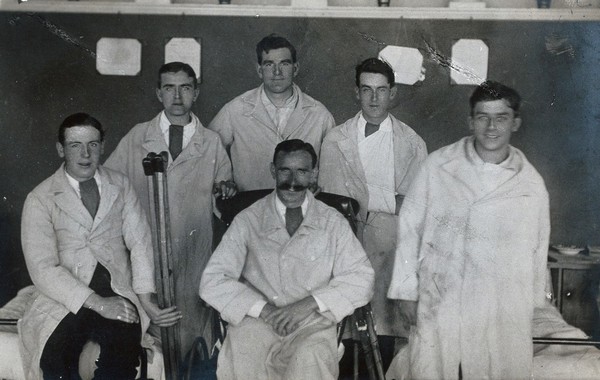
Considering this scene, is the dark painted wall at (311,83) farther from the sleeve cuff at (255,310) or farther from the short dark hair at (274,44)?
the sleeve cuff at (255,310)

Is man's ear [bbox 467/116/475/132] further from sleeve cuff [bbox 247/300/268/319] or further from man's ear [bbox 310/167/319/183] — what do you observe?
sleeve cuff [bbox 247/300/268/319]

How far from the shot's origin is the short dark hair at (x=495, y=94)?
2.58m

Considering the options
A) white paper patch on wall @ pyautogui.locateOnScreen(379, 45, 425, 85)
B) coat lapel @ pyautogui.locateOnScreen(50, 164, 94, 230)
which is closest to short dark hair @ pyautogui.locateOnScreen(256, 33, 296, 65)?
white paper patch on wall @ pyautogui.locateOnScreen(379, 45, 425, 85)

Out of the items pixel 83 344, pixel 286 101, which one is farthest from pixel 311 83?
pixel 83 344

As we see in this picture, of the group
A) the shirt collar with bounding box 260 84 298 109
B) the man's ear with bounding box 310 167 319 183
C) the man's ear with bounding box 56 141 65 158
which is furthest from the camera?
the shirt collar with bounding box 260 84 298 109

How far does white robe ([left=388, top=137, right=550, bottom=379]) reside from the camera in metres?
2.53

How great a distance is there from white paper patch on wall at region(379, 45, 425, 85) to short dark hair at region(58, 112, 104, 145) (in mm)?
1134

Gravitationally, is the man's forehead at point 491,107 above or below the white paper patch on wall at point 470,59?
below

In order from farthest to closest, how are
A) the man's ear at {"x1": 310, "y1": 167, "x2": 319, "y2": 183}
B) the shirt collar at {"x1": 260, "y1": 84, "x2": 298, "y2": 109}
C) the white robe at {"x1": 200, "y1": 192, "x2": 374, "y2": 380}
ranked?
the shirt collar at {"x1": 260, "y1": 84, "x2": 298, "y2": 109}
the man's ear at {"x1": 310, "y1": 167, "x2": 319, "y2": 183}
the white robe at {"x1": 200, "y1": 192, "x2": 374, "y2": 380}

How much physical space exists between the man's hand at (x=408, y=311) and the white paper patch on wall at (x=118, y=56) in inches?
55.3

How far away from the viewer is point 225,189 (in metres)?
2.75

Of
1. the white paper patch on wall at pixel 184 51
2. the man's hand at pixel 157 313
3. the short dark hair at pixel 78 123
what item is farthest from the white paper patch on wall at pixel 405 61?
the man's hand at pixel 157 313

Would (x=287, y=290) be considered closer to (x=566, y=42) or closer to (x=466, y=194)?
(x=466, y=194)

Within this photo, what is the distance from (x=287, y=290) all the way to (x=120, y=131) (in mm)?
954
